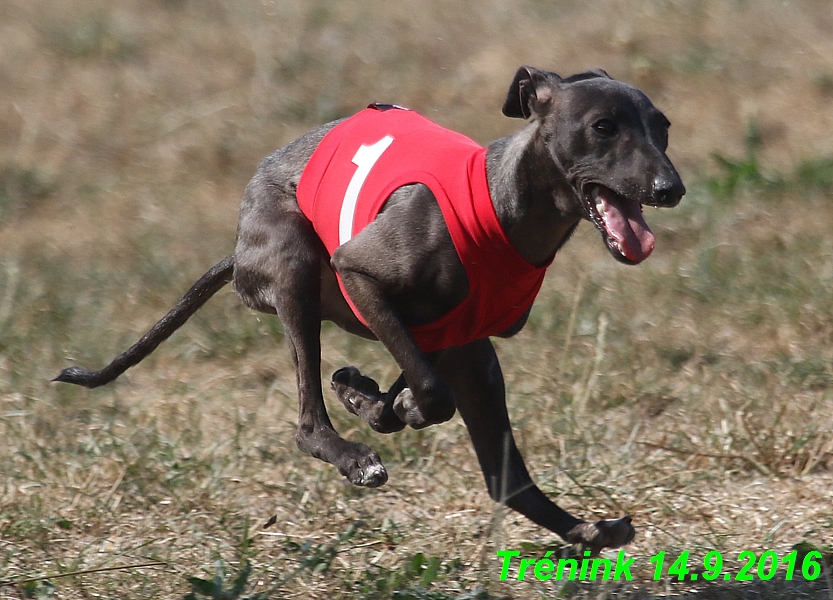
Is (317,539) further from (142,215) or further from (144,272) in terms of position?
(142,215)

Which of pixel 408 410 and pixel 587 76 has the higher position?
pixel 587 76

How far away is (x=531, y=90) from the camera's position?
4.03 m

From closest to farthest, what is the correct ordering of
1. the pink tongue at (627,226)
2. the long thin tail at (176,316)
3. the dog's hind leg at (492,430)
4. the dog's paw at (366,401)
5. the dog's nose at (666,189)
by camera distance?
1. the dog's nose at (666,189)
2. the pink tongue at (627,226)
3. the dog's paw at (366,401)
4. the dog's hind leg at (492,430)
5. the long thin tail at (176,316)

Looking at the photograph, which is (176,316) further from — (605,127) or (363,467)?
(605,127)

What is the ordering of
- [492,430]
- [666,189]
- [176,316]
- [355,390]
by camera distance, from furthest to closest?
[176,316]
[492,430]
[355,390]
[666,189]

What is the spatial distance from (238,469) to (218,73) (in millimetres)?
6041

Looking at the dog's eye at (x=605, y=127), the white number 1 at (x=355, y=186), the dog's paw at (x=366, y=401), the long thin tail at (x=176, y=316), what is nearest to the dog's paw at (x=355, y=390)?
the dog's paw at (x=366, y=401)

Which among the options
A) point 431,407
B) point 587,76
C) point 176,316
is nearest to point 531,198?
point 587,76

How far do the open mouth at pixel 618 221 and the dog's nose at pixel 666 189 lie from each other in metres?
0.14

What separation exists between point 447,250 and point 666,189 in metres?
0.73

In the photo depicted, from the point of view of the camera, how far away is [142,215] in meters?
8.61

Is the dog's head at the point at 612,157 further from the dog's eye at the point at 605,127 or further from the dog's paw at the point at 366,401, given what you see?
the dog's paw at the point at 366,401

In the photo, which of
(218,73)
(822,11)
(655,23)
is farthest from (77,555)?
(822,11)

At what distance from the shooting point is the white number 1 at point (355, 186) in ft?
13.7
